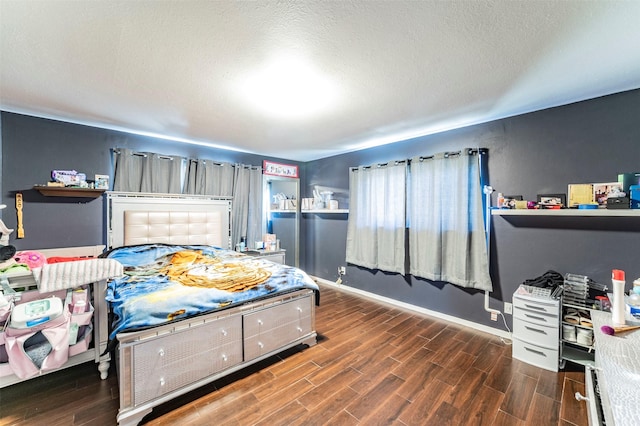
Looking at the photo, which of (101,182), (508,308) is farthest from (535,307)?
(101,182)

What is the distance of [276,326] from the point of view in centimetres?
242

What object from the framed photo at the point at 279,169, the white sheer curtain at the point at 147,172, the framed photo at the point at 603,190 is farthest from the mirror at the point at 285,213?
the framed photo at the point at 603,190

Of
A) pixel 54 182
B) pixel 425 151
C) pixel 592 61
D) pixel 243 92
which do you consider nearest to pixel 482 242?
pixel 425 151

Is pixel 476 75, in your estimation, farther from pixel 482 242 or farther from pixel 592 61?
pixel 482 242

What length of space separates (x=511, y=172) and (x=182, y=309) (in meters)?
3.59

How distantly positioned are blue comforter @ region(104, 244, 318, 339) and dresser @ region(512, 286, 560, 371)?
2.06 meters

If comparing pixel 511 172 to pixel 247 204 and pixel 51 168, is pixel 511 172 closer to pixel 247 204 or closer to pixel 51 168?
pixel 247 204

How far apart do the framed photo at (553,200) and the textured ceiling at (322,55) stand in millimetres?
938

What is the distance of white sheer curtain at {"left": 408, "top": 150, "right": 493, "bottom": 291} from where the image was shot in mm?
2982

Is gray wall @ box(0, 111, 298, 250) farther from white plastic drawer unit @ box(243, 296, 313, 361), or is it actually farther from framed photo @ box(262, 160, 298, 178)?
white plastic drawer unit @ box(243, 296, 313, 361)

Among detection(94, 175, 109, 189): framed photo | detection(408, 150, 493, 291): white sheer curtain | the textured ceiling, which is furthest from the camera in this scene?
detection(94, 175, 109, 189): framed photo

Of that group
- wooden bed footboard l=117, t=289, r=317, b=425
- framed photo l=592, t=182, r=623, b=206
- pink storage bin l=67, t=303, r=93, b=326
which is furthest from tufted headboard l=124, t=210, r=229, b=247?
framed photo l=592, t=182, r=623, b=206

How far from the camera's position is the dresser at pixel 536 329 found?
2221 mm

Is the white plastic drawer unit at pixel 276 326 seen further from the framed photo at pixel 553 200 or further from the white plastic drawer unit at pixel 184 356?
the framed photo at pixel 553 200
